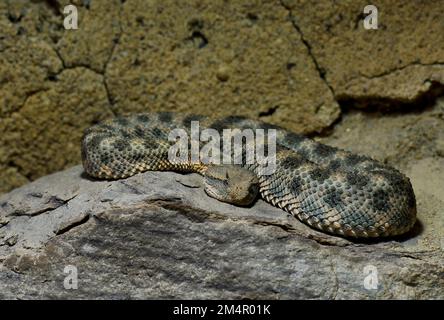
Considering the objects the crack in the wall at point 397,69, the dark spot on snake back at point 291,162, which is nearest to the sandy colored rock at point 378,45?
the crack in the wall at point 397,69

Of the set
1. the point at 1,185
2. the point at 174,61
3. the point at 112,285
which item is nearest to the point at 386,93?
the point at 174,61

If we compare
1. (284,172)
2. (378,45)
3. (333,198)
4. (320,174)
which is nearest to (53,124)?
(284,172)

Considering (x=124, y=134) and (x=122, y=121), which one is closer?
(x=124, y=134)

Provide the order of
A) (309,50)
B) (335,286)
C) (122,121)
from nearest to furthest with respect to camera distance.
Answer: (335,286) → (122,121) → (309,50)

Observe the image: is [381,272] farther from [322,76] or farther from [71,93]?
[71,93]

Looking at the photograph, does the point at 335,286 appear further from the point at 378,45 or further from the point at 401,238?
the point at 378,45

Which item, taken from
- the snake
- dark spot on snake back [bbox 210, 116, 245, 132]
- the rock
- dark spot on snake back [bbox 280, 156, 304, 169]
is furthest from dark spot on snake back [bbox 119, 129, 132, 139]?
dark spot on snake back [bbox 280, 156, 304, 169]
